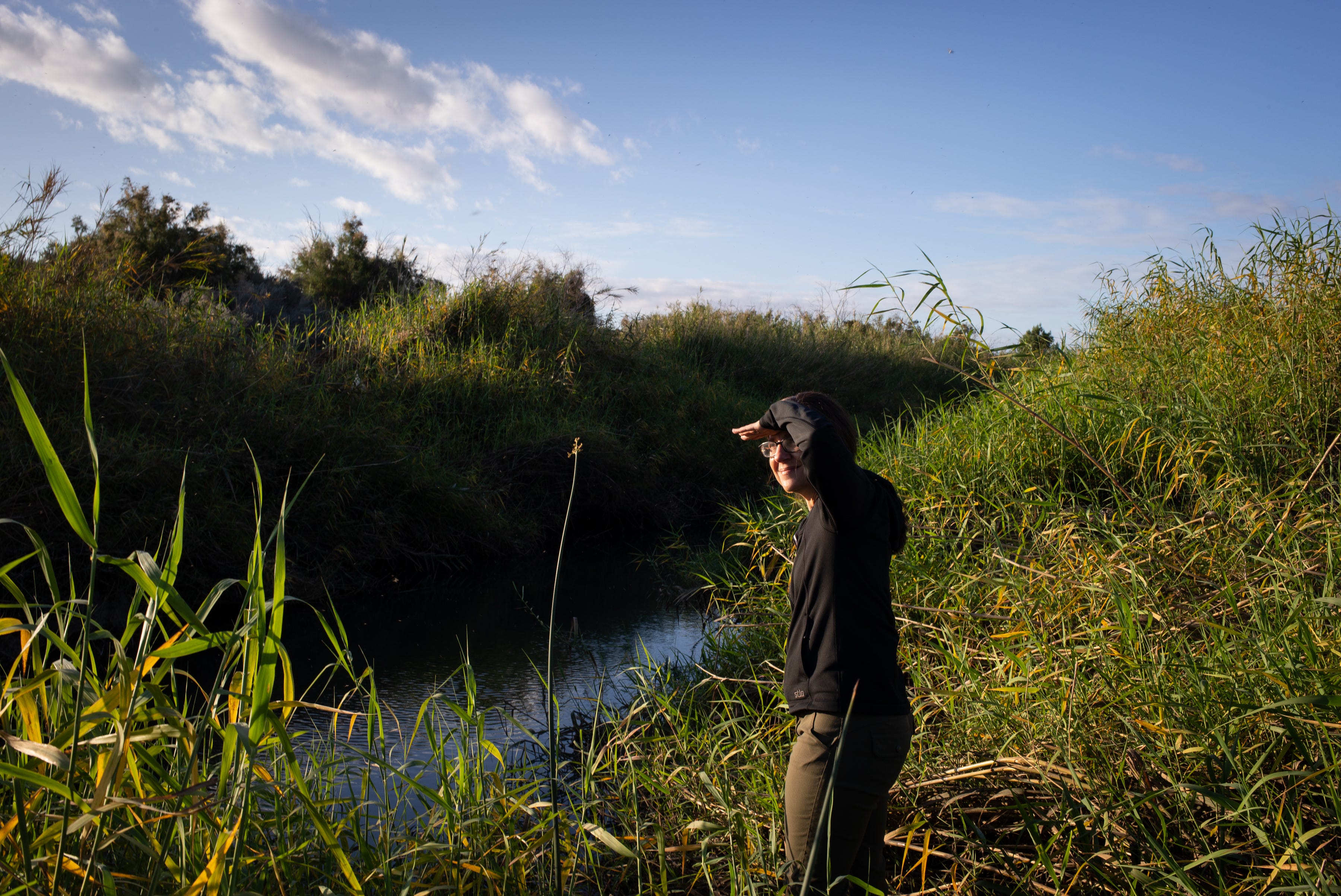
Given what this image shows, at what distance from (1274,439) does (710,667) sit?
112 inches

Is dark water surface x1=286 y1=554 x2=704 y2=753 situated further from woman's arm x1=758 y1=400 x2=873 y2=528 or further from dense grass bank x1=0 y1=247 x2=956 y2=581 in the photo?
woman's arm x1=758 y1=400 x2=873 y2=528

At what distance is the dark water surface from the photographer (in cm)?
412

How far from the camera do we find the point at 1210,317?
477 cm

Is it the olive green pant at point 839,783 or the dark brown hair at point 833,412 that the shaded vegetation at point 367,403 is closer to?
the dark brown hair at point 833,412

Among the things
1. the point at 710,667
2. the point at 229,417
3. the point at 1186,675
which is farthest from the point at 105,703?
the point at 229,417

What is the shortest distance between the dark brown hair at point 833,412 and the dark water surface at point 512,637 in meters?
1.67

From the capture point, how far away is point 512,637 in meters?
5.16

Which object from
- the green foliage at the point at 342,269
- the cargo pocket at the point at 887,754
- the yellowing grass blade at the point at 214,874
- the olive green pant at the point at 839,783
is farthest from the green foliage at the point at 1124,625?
the green foliage at the point at 342,269

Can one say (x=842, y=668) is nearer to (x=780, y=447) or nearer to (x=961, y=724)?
(x=780, y=447)

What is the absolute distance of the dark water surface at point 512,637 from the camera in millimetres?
4117

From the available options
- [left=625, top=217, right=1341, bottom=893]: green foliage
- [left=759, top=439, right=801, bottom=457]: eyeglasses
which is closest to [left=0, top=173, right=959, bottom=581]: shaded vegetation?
[left=625, top=217, right=1341, bottom=893]: green foliage

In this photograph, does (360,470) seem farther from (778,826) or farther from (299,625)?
(778,826)

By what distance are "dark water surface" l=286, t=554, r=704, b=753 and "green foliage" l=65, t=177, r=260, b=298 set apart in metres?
2.86

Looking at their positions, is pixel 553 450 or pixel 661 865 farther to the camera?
pixel 553 450
